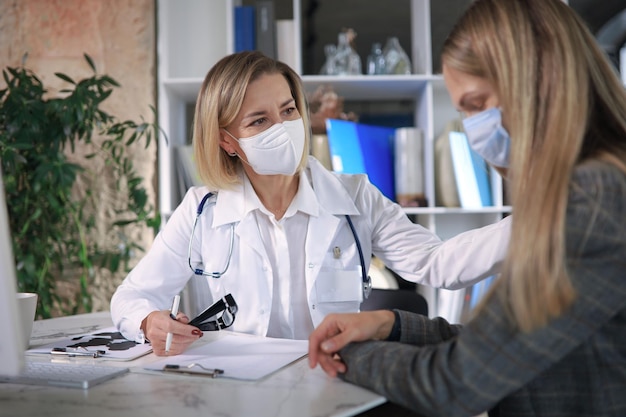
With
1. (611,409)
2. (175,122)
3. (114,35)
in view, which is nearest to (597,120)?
(611,409)

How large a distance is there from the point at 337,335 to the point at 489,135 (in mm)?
420

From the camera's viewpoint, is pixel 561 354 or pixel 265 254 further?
pixel 265 254

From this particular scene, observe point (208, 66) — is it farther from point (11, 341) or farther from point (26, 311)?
point (11, 341)

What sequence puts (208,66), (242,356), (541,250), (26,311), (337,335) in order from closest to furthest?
(541,250) → (337,335) → (242,356) → (26,311) → (208,66)

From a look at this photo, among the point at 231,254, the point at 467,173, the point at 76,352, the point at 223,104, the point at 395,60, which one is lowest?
the point at 76,352

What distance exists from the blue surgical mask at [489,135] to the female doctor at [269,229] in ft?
1.71

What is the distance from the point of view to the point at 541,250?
90 cm

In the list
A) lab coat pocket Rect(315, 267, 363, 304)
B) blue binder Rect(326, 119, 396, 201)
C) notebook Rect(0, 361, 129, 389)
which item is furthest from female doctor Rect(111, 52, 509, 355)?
blue binder Rect(326, 119, 396, 201)

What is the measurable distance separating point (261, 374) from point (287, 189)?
860mm

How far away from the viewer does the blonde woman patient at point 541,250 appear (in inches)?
35.6

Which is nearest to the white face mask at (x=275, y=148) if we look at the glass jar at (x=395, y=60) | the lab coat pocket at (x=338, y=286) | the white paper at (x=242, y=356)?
the lab coat pocket at (x=338, y=286)

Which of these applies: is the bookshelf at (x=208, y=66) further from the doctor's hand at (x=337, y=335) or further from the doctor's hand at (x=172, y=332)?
the doctor's hand at (x=337, y=335)

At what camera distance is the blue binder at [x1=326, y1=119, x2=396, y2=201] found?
2.84m

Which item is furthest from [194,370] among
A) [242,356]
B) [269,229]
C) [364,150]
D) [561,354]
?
[364,150]
